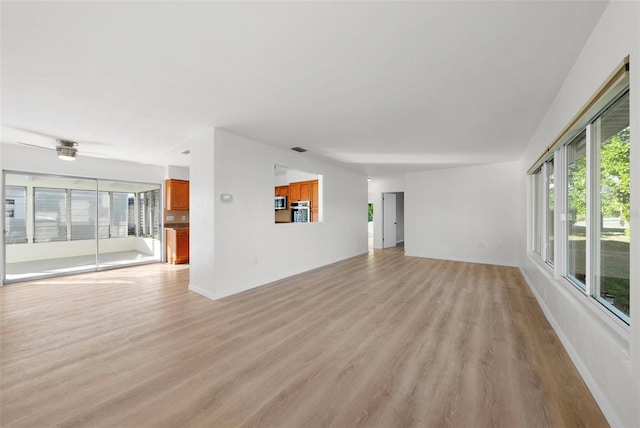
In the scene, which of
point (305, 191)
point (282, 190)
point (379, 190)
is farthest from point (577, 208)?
point (379, 190)

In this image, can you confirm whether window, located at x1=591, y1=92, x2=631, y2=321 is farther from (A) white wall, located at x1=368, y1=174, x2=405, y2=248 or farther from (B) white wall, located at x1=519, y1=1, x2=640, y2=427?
(A) white wall, located at x1=368, y1=174, x2=405, y2=248

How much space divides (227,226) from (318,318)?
2003 millimetres

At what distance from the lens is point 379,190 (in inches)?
370

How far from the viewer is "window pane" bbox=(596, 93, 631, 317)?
1620 millimetres

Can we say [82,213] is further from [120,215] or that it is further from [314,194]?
[314,194]

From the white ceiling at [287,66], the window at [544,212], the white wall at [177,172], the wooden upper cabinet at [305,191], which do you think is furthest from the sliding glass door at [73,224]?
the window at [544,212]

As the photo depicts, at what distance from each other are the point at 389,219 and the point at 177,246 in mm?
7206

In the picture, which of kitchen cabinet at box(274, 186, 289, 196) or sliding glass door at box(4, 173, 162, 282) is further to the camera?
kitchen cabinet at box(274, 186, 289, 196)

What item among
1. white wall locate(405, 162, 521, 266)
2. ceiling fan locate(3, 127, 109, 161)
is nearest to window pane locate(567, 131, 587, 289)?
white wall locate(405, 162, 521, 266)


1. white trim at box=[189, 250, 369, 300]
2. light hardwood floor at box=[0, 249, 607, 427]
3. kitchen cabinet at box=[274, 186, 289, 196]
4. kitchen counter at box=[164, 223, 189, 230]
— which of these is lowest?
light hardwood floor at box=[0, 249, 607, 427]

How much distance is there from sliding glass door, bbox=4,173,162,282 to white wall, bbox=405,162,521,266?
24.6 ft

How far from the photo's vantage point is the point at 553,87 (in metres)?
2.52

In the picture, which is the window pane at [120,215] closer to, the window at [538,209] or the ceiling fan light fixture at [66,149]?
the ceiling fan light fixture at [66,149]

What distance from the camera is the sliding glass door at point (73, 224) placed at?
5301mm
